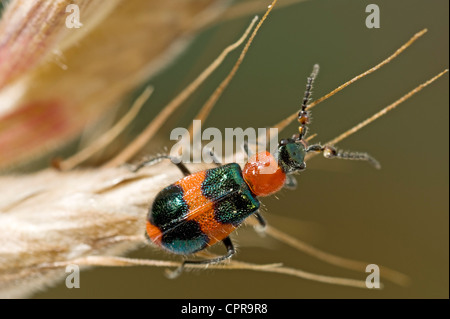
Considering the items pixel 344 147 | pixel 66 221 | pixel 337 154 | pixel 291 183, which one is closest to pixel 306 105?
pixel 337 154

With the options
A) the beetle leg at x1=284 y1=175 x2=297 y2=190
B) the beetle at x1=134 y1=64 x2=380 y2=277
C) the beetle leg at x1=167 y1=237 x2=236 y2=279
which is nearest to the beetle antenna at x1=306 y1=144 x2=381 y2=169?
the beetle at x1=134 y1=64 x2=380 y2=277

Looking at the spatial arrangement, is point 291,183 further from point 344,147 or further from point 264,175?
point 344,147

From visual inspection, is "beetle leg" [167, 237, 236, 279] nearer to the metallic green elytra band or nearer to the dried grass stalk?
the metallic green elytra band

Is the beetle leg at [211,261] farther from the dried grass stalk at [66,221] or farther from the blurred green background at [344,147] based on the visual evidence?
the dried grass stalk at [66,221]

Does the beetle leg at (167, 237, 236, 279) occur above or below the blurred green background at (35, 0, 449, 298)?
below

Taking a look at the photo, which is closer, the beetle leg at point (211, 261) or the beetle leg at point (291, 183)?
the beetle leg at point (211, 261)

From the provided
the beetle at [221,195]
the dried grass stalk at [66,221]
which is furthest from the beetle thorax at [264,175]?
the dried grass stalk at [66,221]
